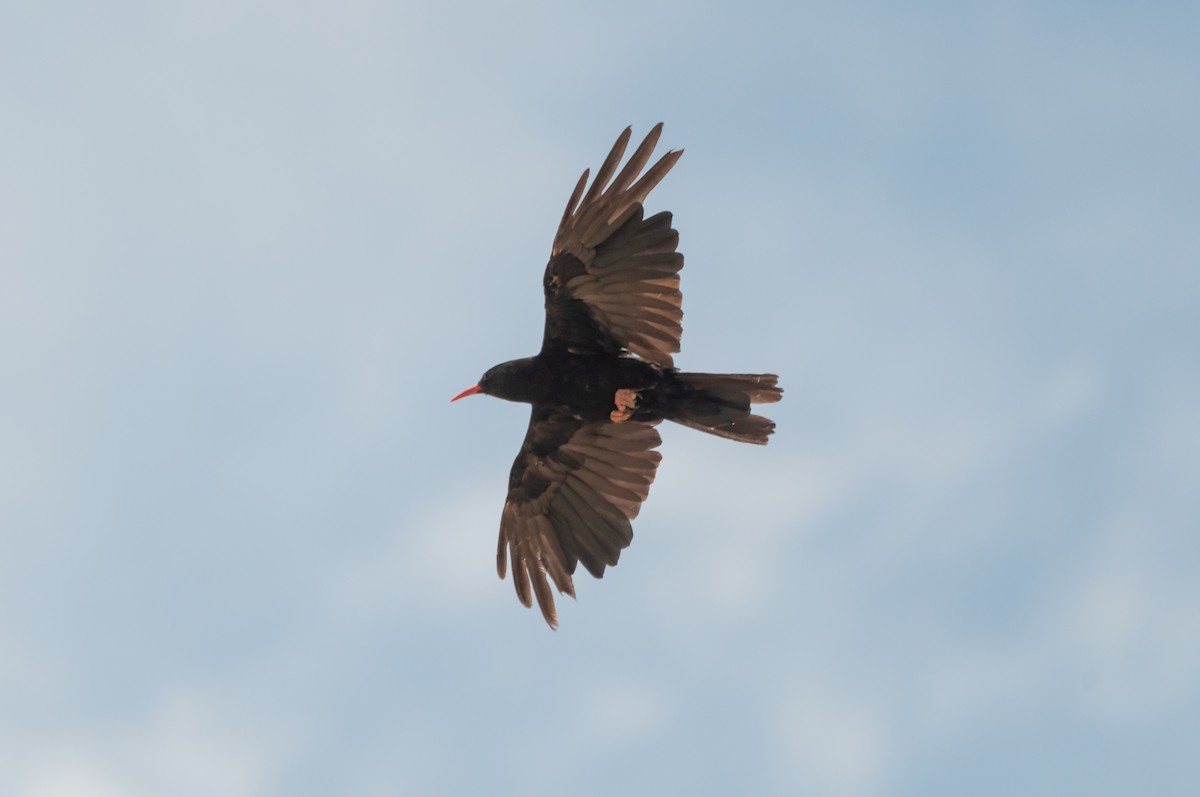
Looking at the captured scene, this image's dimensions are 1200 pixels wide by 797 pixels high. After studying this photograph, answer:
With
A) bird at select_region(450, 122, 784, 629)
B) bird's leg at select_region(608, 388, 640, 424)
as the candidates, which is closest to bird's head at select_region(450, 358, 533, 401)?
bird at select_region(450, 122, 784, 629)

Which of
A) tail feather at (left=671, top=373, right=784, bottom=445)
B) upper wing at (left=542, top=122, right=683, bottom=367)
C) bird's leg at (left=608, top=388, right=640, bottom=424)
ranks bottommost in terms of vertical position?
tail feather at (left=671, top=373, right=784, bottom=445)

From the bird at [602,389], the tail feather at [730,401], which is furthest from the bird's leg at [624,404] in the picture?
the tail feather at [730,401]

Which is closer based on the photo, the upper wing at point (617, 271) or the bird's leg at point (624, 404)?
the upper wing at point (617, 271)

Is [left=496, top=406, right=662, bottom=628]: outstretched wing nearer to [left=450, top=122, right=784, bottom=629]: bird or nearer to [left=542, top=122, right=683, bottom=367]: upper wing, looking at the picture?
[left=450, top=122, right=784, bottom=629]: bird

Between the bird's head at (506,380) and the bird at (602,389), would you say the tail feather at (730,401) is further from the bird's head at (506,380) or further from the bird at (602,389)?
the bird's head at (506,380)

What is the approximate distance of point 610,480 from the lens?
14.0m

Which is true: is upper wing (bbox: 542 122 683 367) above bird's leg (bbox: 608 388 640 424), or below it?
above

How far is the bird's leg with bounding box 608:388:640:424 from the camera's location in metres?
13.1

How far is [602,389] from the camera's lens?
518 inches

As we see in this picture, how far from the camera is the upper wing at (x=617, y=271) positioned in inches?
490

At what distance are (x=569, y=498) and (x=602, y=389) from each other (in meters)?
1.49

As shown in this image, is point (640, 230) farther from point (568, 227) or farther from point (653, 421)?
point (653, 421)

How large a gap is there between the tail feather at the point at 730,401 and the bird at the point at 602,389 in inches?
0.4

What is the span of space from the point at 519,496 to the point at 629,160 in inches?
145
